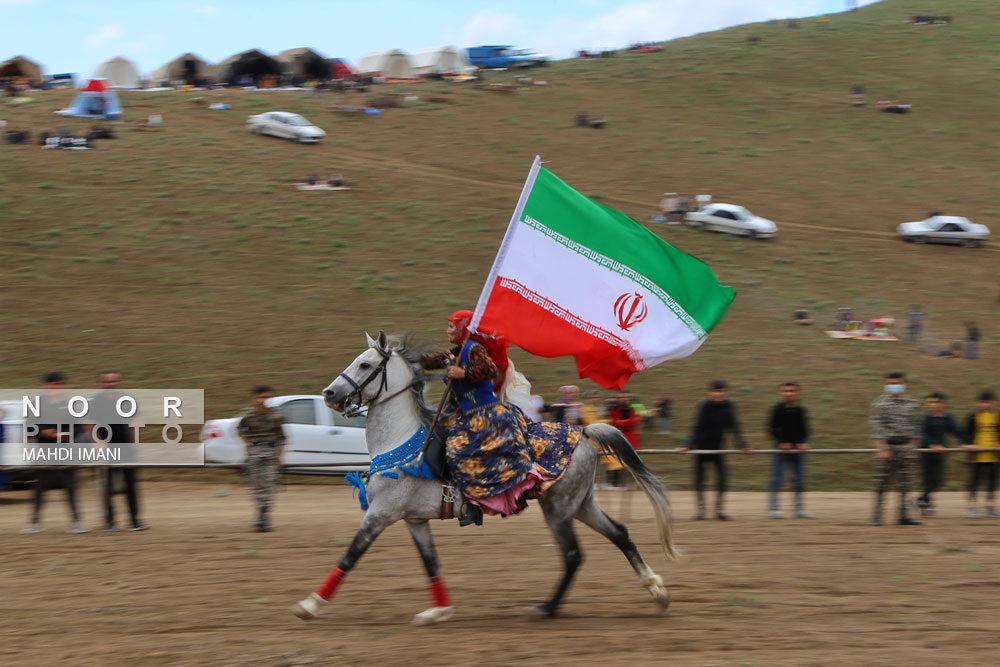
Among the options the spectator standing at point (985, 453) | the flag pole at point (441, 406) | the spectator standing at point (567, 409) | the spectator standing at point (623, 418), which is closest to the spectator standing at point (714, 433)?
the spectator standing at point (623, 418)

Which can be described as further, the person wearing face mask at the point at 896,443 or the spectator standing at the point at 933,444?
the spectator standing at the point at 933,444

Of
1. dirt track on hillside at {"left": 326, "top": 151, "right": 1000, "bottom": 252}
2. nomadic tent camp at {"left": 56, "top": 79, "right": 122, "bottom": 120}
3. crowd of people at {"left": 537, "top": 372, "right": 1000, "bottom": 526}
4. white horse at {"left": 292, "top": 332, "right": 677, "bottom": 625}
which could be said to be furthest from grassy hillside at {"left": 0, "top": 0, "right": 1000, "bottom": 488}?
white horse at {"left": 292, "top": 332, "right": 677, "bottom": 625}

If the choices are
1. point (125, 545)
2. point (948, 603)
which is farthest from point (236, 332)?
point (948, 603)

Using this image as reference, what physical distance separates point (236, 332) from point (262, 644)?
20311 mm

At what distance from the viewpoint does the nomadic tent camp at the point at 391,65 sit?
67.0 m

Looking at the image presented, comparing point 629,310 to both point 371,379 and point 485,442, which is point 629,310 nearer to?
point 485,442

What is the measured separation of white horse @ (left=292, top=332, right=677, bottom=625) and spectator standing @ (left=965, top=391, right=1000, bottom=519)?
8402mm

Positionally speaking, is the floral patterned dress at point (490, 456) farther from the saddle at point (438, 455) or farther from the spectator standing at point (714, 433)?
the spectator standing at point (714, 433)

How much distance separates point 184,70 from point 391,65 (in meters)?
13.4

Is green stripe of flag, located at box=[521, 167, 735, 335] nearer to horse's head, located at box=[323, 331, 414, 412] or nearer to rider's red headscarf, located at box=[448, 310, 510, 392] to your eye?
rider's red headscarf, located at box=[448, 310, 510, 392]

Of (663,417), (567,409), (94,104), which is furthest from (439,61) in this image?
(567,409)

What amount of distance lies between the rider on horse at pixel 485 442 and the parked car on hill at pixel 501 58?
6451cm

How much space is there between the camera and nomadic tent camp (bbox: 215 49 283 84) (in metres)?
64.1

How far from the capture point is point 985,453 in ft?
48.1
